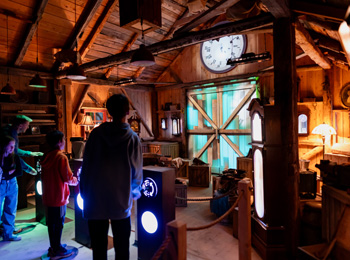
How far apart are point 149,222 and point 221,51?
318 inches

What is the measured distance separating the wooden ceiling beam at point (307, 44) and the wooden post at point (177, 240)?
12.0 feet

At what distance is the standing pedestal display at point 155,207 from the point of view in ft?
10.0

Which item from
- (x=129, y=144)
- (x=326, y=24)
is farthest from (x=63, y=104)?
(x=326, y=24)

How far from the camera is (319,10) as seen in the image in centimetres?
337

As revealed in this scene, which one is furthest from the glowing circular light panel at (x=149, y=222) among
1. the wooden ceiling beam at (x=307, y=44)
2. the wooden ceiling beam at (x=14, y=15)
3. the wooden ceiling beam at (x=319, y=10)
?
the wooden ceiling beam at (x=14, y=15)

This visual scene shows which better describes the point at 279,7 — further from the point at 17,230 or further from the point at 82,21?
the point at 82,21

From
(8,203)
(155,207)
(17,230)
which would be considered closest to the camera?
(155,207)

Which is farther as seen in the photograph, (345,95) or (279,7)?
(345,95)

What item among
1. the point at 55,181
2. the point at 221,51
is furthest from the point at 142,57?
the point at 221,51

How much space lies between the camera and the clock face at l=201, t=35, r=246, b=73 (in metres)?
9.34

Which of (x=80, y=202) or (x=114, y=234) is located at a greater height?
(x=114, y=234)

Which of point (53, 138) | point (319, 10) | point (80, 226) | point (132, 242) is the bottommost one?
point (132, 242)

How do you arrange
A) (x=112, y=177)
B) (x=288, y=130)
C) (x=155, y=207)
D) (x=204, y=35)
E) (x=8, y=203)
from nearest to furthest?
(x=112, y=177), (x=155, y=207), (x=288, y=130), (x=8, y=203), (x=204, y=35)

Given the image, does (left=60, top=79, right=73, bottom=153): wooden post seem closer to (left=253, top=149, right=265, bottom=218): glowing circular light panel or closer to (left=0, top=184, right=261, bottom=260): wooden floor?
(left=0, top=184, right=261, bottom=260): wooden floor
